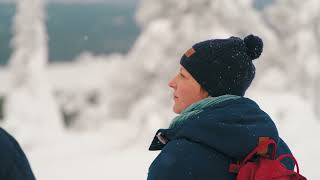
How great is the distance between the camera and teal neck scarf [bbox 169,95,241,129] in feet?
7.38

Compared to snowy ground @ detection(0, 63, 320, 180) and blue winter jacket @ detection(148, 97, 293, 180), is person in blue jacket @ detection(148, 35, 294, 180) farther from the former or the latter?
snowy ground @ detection(0, 63, 320, 180)

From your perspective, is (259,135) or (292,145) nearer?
(259,135)

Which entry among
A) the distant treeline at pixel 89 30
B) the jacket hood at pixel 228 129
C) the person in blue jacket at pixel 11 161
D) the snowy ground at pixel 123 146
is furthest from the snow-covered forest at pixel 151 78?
the jacket hood at pixel 228 129

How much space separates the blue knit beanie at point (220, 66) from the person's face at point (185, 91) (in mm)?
21

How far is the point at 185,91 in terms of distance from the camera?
7.73 feet

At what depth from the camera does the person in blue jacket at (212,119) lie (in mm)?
2131

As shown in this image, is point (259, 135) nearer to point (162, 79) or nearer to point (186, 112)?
point (186, 112)

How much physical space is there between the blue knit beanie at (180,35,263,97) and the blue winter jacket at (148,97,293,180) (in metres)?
0.16

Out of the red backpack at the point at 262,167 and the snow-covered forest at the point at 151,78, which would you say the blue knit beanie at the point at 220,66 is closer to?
the red backpack at the point at 262,167

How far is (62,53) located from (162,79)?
67.1 ft

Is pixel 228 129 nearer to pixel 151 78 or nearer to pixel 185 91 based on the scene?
pixel 185 91

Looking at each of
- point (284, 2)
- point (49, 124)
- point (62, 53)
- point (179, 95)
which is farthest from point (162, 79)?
point (62, 53)

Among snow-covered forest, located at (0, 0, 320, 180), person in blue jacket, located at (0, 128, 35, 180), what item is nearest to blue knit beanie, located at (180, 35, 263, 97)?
person in blue jacket, located at (0, 128, 35, 180)

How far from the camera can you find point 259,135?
2178 mm
